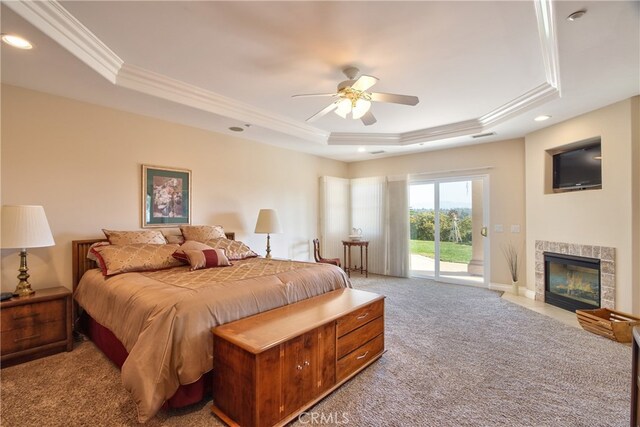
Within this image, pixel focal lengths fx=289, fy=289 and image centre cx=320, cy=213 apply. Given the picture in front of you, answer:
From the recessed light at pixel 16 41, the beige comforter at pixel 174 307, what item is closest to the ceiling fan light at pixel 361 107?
the beige comforter at pixel 174 307

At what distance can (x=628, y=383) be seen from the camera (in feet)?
7.32

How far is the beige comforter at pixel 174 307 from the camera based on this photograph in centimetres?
175

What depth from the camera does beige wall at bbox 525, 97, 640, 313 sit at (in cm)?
322

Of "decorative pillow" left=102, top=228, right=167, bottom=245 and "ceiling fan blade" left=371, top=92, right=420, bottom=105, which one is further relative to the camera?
"decorative pillow" left=102, top=228, right=167, bottom=245

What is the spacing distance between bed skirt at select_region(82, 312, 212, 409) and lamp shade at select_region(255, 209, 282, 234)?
2.25 meters

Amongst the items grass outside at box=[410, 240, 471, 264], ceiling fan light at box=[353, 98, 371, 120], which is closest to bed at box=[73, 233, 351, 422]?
ceiling fan light at box=[353, 98, 371, 120]

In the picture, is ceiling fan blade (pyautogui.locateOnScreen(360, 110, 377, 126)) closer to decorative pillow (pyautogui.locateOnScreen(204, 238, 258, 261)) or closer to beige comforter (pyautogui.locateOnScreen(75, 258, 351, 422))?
beige comforter (pyautogui.locateOnScreen(75, 258, 351, 422))

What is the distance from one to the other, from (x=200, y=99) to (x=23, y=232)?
2.08 m

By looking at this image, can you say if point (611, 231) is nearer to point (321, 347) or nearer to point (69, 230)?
point (321, 347)

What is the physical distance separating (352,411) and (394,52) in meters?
2.84

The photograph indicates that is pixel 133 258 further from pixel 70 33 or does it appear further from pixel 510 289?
pixel 510 289

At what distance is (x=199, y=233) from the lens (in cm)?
373

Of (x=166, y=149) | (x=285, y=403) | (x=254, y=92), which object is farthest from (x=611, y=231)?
(x=166, y=149)

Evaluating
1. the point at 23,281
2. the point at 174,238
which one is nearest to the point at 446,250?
the point at 174,238
